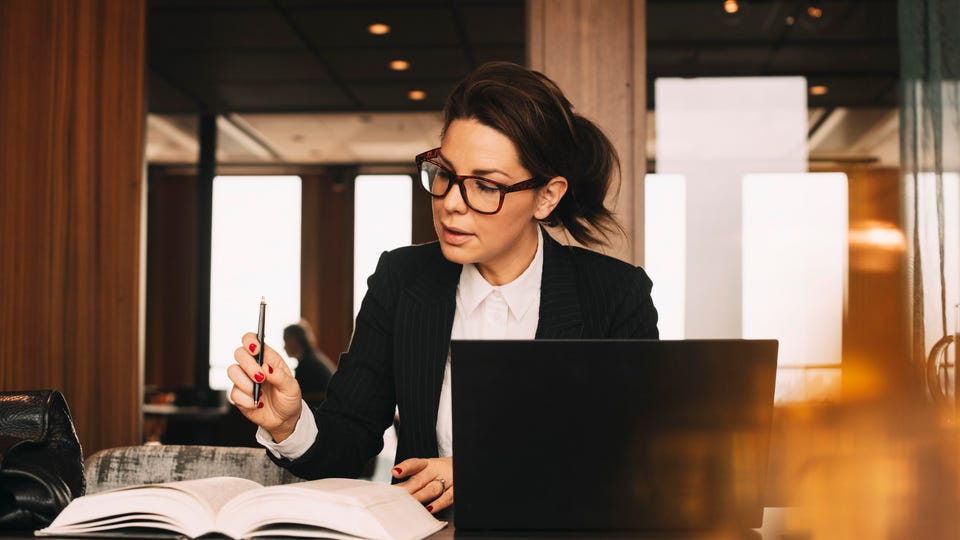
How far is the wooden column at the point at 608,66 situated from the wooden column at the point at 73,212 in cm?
140

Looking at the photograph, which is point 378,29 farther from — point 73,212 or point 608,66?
point 608,66

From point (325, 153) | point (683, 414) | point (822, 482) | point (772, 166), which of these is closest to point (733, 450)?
point (683, 414)

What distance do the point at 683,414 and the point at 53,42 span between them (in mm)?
2697

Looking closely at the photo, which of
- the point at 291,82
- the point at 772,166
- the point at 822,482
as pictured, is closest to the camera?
the point at 822,482

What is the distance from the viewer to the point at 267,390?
1174 millimetres

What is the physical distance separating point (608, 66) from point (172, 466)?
176cm

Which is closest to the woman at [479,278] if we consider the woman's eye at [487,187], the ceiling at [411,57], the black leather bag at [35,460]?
the woman's eye at [487,187]

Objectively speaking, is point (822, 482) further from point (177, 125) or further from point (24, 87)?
point (177, 125)

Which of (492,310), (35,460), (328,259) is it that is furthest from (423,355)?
(328,259)

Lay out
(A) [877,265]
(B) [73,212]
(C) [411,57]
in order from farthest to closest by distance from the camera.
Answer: (C) [411,57]
(A) [877,265]
(B) [73,212]

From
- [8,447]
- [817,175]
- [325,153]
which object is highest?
[325,153]

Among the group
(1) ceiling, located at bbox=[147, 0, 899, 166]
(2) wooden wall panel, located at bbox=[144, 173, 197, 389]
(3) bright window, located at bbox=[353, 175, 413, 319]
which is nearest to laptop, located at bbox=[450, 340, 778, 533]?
(1) ceiling, located at bbox=[147, 0, 899, 166]

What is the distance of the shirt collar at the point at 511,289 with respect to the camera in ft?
5.20

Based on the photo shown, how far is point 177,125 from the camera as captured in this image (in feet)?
26.1
